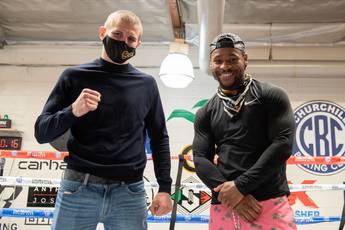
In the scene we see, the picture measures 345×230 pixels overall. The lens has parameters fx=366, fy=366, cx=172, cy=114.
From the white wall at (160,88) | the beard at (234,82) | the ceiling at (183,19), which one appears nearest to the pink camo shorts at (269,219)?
the beard at (234,82)

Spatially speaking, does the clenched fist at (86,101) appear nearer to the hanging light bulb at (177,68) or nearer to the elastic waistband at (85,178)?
the elastic waistband at (85,178)

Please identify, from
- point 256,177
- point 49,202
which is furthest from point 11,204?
point 256,177

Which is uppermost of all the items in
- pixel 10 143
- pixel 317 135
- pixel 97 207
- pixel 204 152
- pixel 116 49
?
pixel 116 49

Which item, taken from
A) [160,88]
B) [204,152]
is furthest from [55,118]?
[160,88]

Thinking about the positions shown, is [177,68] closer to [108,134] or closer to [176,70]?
[176,70]

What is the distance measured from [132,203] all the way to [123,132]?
0.86ft

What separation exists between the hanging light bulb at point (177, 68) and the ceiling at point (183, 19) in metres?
0.53

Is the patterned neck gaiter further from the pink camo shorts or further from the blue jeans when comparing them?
the blue jeans

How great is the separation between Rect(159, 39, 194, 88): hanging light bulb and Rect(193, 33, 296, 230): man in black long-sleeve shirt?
1.94 m

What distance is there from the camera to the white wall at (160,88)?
4.37 m

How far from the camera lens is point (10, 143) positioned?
459cm

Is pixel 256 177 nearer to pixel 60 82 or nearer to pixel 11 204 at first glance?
pixel 60 82

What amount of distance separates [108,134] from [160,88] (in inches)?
134

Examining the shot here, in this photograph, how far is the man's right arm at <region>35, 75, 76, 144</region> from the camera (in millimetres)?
1254
